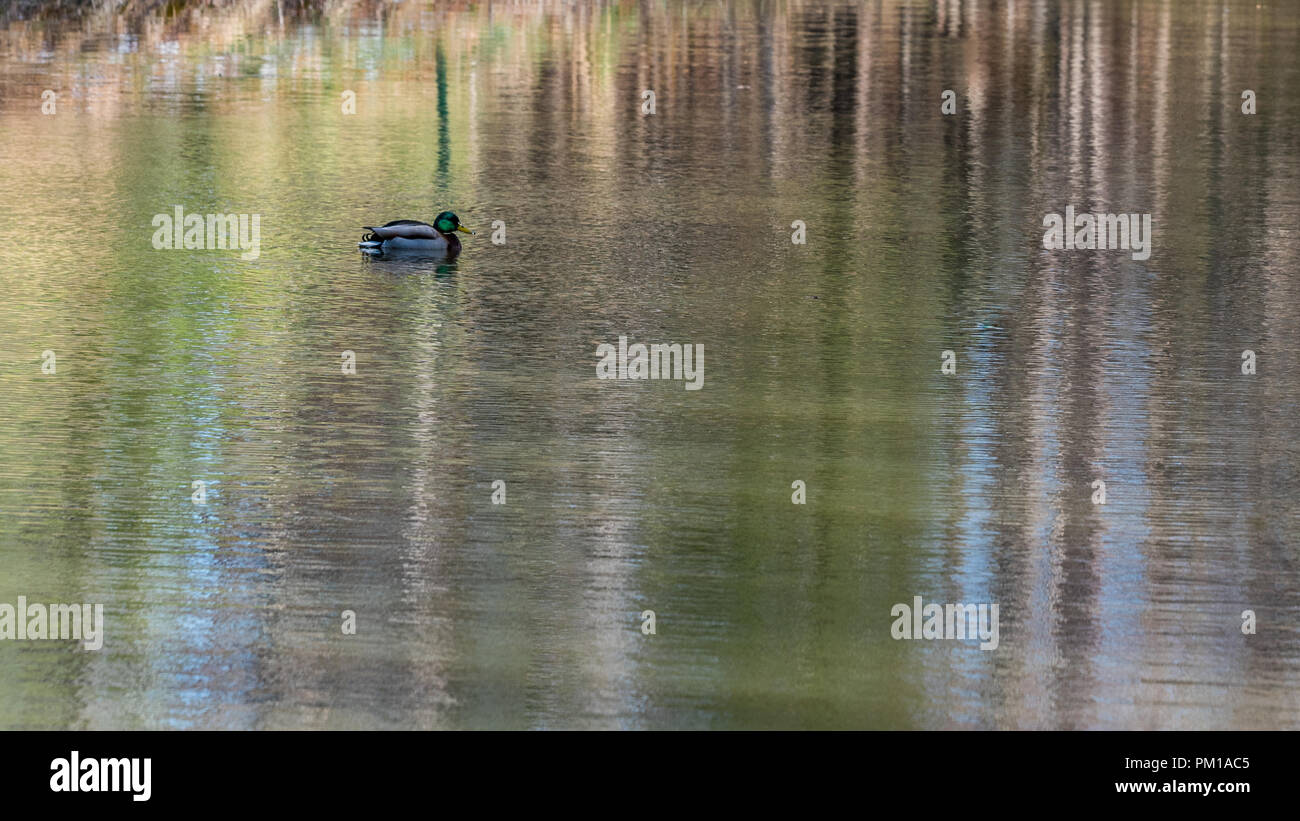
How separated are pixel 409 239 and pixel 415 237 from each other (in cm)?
5

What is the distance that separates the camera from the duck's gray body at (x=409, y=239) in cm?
1381

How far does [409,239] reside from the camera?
13.8 meters

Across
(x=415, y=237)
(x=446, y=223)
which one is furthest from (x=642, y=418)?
(x=446, y=223)

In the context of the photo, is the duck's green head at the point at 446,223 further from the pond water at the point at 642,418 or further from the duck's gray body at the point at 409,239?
the pond water at the point at 642,418

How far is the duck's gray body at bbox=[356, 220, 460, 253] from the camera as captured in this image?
13.8 meters

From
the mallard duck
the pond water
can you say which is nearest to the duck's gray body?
the mallard duck

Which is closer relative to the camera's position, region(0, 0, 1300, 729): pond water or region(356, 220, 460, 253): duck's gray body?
region(0, 0, 1300, 729): pond water

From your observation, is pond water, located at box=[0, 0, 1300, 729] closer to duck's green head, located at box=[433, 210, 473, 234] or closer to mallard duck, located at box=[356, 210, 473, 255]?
mallard duck, located at box=[356, 210, 473, 255]

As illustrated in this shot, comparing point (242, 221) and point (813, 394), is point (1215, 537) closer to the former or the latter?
point (813, 394)

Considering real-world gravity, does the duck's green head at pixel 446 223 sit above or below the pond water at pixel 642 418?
above

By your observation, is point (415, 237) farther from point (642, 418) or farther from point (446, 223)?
point (642, 418)

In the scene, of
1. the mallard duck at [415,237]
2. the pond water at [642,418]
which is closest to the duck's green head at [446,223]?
the mallard duck at [415,237]

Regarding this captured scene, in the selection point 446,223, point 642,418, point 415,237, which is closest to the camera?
point 642,418
